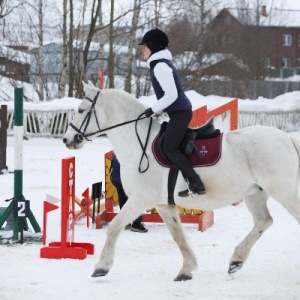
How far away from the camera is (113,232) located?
270 inches

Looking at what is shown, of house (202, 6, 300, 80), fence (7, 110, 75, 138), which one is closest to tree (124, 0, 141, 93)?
house (202, 6, 300, 80)

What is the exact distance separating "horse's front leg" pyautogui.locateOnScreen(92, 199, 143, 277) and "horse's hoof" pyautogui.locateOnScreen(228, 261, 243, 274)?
3.23ft

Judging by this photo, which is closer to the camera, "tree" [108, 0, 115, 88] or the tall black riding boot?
the tall black riding boot

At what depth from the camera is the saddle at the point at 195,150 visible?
6.84 m

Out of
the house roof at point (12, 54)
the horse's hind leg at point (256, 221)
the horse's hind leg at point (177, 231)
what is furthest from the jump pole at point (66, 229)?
the house roof at point (12, 54)

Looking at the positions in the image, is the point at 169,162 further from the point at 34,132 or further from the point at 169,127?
the point at 34,132

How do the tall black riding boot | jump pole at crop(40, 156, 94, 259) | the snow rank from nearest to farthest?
the snow
the tall black riding boot
jump pole at crop(40, 156, 94, 259)

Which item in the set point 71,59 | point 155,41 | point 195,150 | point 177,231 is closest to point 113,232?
point 177,231

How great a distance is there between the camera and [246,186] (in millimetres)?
6859

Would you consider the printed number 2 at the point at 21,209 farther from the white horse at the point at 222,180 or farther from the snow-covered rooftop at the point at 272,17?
the snow-covered rooftop at the point at 272,17

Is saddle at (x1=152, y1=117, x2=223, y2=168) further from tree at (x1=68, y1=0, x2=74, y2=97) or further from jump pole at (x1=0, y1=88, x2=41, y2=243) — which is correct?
tree at (x1=68, y1=0, x2=74, y2=97)

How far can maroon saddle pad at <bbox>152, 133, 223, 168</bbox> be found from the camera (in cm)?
683

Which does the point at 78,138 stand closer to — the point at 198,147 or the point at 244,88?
the point at 198,147

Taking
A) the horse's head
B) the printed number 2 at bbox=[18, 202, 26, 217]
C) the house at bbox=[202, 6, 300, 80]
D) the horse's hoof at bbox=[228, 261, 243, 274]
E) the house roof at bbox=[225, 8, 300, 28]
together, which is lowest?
the horse's hoof at bbox=[228, 261, 243, 274]
